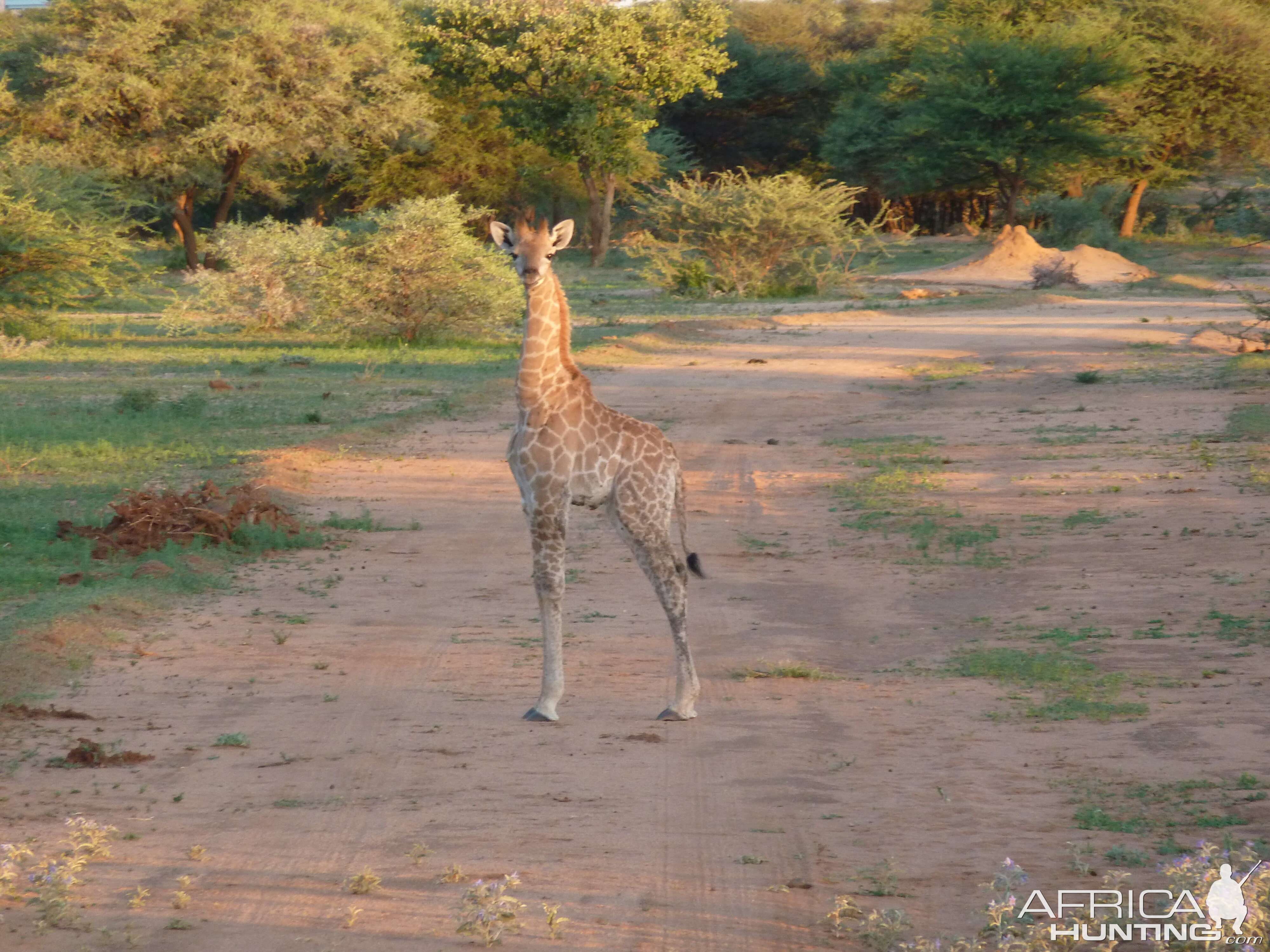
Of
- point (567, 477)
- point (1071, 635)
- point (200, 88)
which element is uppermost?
point (200, 88)

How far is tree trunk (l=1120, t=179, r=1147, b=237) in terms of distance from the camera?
49.1m

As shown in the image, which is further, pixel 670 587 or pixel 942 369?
pixel 942 369

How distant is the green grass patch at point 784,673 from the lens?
7.55m

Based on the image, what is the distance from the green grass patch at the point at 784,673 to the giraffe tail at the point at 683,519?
71 cm

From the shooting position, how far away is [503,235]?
261 inches

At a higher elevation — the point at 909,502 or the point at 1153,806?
the point at 1153,806

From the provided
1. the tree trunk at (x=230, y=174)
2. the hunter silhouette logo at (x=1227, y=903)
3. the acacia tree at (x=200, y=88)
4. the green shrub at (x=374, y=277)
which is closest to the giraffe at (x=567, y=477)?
the hunter silhouette logo at (x=1227, y=903)

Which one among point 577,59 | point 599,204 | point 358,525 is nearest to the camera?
point 358,525

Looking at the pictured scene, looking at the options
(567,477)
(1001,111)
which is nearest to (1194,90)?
(1001,111)

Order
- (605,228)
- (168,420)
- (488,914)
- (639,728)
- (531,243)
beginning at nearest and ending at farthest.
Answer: (488,914) → (531,243) → (639,728) → (168,420) → (605,228)

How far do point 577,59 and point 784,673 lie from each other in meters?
37.5

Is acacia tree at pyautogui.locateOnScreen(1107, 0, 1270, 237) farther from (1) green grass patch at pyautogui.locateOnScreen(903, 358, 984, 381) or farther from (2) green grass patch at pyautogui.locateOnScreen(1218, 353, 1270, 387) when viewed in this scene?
(2) green grass patch at pyautogui.locateOnScreen(1218, 353, 1270, 387)

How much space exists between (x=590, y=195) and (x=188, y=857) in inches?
1727

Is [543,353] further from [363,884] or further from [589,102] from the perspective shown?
[589,102]
